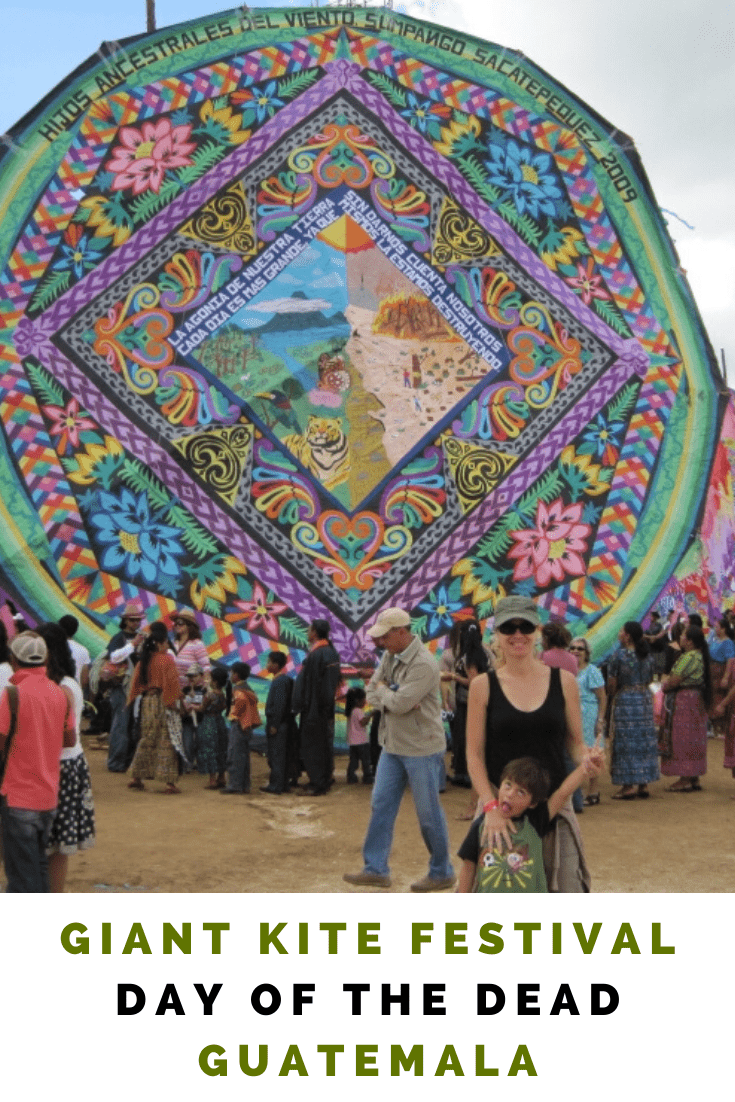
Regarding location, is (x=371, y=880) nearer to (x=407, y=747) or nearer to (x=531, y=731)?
(x=407, y=747)

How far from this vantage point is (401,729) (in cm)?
710

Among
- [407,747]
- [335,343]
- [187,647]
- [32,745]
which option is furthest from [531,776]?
[335,343]

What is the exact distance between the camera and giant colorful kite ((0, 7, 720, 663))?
12484mm

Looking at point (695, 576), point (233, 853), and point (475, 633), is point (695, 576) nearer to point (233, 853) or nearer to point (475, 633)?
point (475, 633)

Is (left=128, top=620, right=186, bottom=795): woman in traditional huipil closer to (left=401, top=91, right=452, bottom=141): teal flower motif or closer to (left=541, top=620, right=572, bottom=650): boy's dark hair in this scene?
(left=541, top=620, right=572, bottom=650): boy's dark hair

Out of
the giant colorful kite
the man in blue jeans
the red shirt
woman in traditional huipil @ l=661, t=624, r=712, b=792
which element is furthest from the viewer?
the giant colorful kite

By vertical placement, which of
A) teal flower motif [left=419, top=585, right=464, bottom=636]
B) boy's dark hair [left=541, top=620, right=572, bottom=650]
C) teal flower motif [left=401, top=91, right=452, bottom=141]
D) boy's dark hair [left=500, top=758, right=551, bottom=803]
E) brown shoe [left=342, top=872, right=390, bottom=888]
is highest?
teal flower motif [left=401, top=91, right=452, bottom=141]

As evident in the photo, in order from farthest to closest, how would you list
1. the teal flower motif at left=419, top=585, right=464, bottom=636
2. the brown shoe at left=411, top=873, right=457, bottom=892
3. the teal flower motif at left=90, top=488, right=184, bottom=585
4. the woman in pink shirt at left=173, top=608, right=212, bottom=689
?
the teal flower motif at left=419, top=585, right=464, bottom=636, the teal flower motif at left=90, top=488, right=184, bottom=585, the woman in pink shirt at left=173, top=608, right=212, bottom=689, the brown shoe at left=411, top=873, right=457, bottom=892

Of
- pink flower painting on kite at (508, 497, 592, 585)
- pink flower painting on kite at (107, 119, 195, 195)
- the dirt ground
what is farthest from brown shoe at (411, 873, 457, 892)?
pink flower painting on kite at (107, 119, 195, 195)

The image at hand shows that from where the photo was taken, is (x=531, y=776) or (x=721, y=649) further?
(x=721, y=649)

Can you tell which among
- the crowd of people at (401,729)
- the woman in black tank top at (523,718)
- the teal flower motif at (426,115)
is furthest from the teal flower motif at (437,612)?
the woman in black tank top at (523,718)

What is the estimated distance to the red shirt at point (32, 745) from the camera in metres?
5.79

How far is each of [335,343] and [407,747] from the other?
6.57 meters

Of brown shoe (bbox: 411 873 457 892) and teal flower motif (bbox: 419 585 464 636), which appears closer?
brown shoe (bbox: 411 873 457 892)
